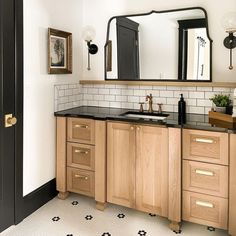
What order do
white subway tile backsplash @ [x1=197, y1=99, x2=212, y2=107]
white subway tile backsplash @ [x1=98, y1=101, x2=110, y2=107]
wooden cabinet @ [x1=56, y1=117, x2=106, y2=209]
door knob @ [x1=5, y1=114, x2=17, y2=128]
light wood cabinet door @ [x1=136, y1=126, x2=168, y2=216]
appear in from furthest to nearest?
white subway tile backsplash @ [x1=98, y1=101, x2=110, y2=107] < white subway tile backsplash @ [x1=197, y1=99, x2=212, y2=107] < wooden cabinet @ [x1=56, y1=117, x2=106, y2=209] < light wood cabinet door @ [x1=136, y1=126, x2=168, y2=216] < door knob @ [x1=5, y1=114, x2=17, y2=128]

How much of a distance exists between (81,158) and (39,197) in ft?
1.73

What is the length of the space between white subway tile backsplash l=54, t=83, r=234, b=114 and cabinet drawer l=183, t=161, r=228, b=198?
2.31 ft

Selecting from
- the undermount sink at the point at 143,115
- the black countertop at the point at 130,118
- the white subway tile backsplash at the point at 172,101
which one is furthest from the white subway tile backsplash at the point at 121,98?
the white subway tile backsplash at the point at 172,101

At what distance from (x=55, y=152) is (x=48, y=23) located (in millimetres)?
1246

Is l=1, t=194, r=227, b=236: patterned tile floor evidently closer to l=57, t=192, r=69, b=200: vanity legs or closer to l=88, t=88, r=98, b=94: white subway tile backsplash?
l=57, t=192, r=69, b=200: vanity legs

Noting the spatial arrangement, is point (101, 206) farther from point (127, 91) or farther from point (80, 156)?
point (127, 91)

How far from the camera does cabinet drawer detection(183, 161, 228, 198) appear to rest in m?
2.16

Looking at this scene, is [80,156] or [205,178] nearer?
[205,178]

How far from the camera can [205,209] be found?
2.25 metres

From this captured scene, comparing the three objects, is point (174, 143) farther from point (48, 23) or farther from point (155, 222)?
point (48, 23)

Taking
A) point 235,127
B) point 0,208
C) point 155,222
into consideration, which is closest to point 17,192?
point 0,208

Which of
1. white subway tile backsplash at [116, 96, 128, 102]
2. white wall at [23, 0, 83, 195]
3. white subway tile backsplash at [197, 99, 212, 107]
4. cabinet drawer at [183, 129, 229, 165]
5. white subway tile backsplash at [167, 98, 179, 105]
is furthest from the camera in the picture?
white subway tile backsplash at [116, 96, 128, 102]

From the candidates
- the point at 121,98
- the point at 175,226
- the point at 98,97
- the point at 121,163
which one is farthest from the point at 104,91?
the point at 175,226

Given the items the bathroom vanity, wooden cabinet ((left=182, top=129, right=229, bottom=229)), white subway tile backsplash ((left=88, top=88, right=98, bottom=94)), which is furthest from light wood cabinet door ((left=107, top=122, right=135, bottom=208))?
white subway tile backsplash ((left=88, top=88, right=98, bottom=94))
